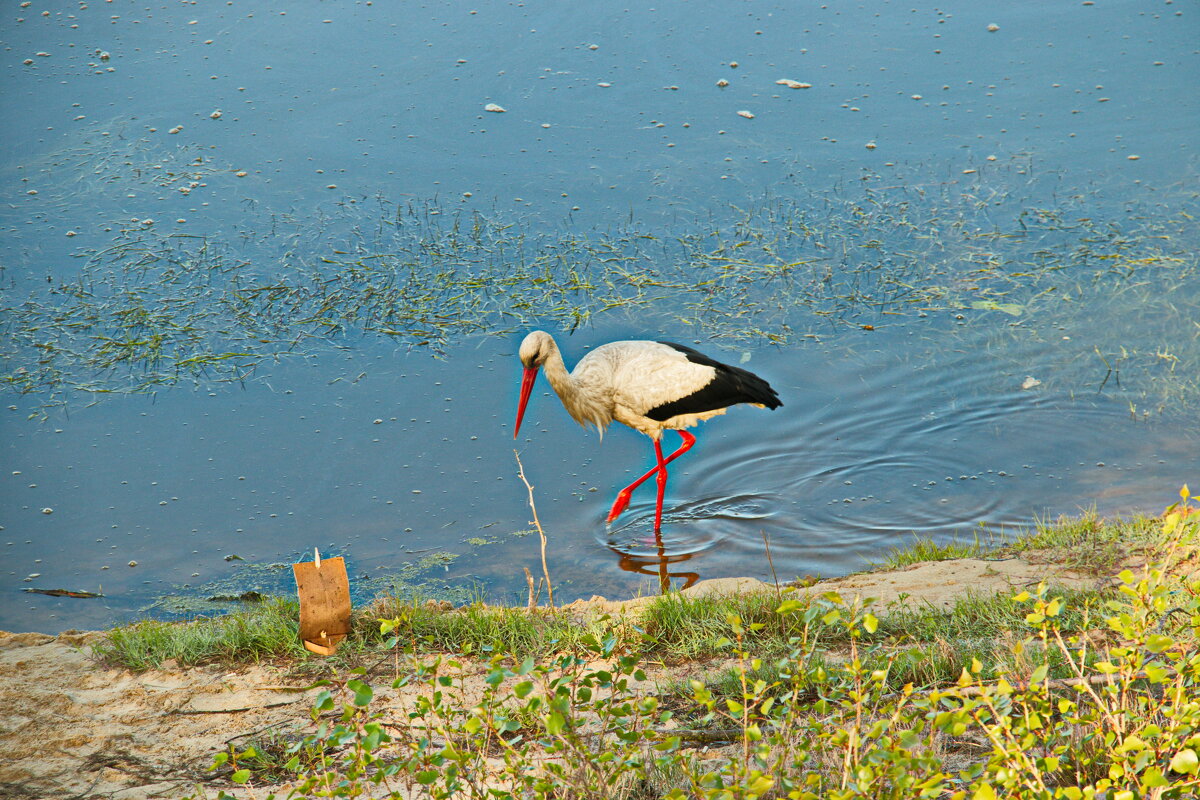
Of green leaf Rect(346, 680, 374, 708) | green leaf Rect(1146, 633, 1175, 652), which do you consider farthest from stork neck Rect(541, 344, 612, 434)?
green leaf Rect(1146, 633, 1175, 652)

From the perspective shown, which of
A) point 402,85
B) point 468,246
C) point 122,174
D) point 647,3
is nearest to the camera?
point 468,246

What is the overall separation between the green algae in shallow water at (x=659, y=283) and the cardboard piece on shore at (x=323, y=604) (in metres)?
3.59

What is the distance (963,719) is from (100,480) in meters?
5.48

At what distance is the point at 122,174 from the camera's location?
9.45 metres

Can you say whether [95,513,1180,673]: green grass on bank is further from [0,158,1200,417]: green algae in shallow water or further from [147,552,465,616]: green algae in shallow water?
[0,158,1200,417]: green algae in shallow water

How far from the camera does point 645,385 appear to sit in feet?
19.6

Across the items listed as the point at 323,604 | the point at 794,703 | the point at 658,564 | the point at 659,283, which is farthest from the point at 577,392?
the point at 794,703

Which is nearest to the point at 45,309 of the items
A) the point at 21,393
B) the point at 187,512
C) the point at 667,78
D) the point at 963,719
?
the point at 21,393

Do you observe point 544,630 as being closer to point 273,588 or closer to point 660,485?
point 273,588

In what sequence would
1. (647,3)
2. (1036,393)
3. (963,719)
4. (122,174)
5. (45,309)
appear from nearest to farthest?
(963,719)
(1036,393)
(45,309)
(122,174)
(647,3)

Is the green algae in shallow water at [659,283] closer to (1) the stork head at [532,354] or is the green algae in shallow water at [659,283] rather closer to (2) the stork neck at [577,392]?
(2) the stork neck at [577,392]

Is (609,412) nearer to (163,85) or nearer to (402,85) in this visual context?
(402,85)

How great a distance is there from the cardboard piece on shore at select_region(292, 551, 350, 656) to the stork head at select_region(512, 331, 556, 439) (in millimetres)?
2057

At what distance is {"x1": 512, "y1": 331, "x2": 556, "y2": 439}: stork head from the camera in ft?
19.3
